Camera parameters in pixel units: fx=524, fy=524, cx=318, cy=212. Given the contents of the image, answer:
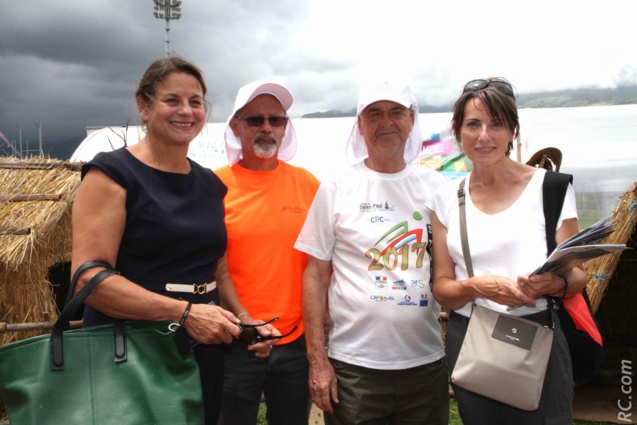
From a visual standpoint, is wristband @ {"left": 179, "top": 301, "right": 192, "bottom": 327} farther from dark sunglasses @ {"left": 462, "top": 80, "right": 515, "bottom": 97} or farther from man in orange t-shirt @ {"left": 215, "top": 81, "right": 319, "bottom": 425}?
dark sunglasses @ {"left": 462, "top": 80, "right": 515, "bottom": 97}

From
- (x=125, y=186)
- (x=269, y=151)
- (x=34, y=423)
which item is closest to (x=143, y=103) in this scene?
(x=125, y=186)

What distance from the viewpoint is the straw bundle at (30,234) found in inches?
216

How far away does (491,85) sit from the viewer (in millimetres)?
2336

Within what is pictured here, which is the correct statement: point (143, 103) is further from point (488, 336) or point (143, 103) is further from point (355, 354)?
point (488, 336)

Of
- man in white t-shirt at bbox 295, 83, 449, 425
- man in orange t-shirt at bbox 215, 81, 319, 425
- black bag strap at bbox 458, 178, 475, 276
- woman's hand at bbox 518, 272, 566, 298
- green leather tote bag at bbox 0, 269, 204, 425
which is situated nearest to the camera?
green leather tote bag at bbox 0, 269, 204, 425

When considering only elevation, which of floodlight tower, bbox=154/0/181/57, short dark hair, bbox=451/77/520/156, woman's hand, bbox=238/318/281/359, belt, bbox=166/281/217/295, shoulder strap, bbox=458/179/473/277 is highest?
floodlight tower, bbox=154/0/181/57

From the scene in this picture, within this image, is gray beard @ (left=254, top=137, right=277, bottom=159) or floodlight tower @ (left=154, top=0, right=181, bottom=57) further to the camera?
floodlight tower @ (left=154, top=0, right=181, bottom=57)

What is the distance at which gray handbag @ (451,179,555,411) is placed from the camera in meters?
2.00

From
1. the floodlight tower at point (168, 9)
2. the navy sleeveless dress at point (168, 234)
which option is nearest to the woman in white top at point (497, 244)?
the navy sleeveless dress at point (168, 234)

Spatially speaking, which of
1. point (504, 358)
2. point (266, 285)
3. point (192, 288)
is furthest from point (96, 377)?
point (504, 358)

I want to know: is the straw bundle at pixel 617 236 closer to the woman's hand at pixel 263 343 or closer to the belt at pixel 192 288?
the woman's hand at pixel 263 343

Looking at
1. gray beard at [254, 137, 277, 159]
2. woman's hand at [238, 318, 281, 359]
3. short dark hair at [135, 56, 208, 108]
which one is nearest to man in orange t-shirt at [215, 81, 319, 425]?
gray beard at [254, 137, 277, 159]

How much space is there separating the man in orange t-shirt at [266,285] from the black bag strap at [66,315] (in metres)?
0.79

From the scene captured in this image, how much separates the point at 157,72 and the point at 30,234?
13.3 feet
